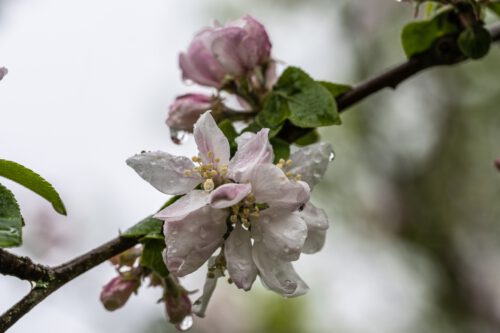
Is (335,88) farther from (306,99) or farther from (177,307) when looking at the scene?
(177,307)

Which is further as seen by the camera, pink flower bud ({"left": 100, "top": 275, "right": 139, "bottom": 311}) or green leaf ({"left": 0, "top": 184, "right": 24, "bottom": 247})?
pink flower bud ({"left": 100, "top": 275, "right": 139, "bottom": 311})

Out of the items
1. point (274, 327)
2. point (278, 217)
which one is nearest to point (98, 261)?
point (278, 217)

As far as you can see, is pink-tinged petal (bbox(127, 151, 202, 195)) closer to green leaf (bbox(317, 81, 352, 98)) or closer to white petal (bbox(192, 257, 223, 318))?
white petal (bbox(192, 257, 223, 318))

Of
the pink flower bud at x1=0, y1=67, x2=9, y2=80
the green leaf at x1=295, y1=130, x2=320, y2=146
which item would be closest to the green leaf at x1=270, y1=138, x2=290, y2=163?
the green leaf at x1=295, y1=130, x2=320, y2=146

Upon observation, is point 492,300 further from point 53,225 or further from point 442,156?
point 53,225

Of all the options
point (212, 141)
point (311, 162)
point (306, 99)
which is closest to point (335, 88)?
point (306, 99)

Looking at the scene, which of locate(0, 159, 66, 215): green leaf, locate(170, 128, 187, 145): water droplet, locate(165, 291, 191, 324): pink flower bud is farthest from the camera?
locate(170, 128, 187, 145): water droplet
